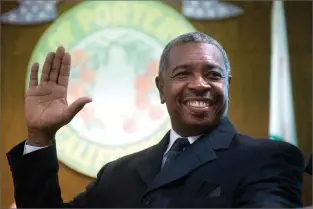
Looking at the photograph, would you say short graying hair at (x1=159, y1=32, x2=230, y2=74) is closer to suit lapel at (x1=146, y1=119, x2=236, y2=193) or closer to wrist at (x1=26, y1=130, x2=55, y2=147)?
suit lapel at (x1=146, y1=119, x2=236, y2=193)

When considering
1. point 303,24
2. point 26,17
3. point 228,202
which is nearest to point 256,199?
point 228,202

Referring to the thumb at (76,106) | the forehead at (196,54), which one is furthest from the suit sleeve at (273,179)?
the thumb at (76,106)

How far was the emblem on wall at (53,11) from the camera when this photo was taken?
1.51 metres

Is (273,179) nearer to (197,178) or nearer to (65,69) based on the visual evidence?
(197,178)

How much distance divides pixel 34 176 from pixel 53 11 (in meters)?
0.66

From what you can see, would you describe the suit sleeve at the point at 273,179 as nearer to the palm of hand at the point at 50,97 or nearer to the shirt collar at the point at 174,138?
the shirt collar at the point at 174,138

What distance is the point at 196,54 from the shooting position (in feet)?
3.54

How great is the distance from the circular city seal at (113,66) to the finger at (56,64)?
412 millimetres

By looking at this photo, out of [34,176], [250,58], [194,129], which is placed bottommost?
[34,176]

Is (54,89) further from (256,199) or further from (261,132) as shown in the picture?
(261,132)

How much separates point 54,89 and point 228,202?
466 mm

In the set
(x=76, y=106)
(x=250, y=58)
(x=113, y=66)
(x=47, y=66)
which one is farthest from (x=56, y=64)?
(x=250, y=58)

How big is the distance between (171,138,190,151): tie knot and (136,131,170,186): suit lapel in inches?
1.9

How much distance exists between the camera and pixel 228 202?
970 mm
